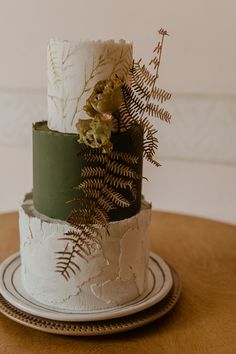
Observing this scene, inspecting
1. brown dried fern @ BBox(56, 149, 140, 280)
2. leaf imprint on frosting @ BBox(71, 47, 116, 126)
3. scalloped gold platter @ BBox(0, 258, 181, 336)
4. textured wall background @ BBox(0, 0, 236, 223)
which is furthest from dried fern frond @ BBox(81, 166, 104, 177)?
textured wall background @ BBox(0, 0, 236, 223)

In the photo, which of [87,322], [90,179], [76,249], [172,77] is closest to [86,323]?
[87,322]

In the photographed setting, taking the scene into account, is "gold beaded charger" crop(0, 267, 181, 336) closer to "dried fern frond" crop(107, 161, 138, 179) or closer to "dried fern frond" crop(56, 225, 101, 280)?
"dried fern frond" crop(56, 225, 101, 280)

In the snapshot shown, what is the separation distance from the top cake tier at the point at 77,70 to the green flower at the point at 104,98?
0.04 metres

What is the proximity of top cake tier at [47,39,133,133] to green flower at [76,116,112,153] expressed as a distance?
6 centimetres

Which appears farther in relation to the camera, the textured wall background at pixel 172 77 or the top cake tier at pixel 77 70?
the textured wall background at pixel 172 77

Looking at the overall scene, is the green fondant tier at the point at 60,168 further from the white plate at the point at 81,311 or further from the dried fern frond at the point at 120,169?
the white plate at the point at 81,311

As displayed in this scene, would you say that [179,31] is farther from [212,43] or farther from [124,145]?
[124,145]

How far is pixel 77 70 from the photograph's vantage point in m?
0.78

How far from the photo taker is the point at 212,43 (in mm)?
1380

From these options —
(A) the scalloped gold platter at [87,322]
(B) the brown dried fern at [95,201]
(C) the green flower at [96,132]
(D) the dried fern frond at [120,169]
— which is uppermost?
(C) the green flower at [96,132]

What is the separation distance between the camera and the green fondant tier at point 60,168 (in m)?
0.80

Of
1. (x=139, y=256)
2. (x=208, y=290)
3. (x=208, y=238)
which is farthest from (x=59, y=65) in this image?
(x=208, y=238)

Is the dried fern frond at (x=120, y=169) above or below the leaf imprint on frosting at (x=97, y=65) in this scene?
below

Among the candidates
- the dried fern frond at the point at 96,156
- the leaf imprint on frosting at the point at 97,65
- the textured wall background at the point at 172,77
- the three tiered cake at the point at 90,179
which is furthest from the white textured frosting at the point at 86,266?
the textured wall background at the point at 172,77
